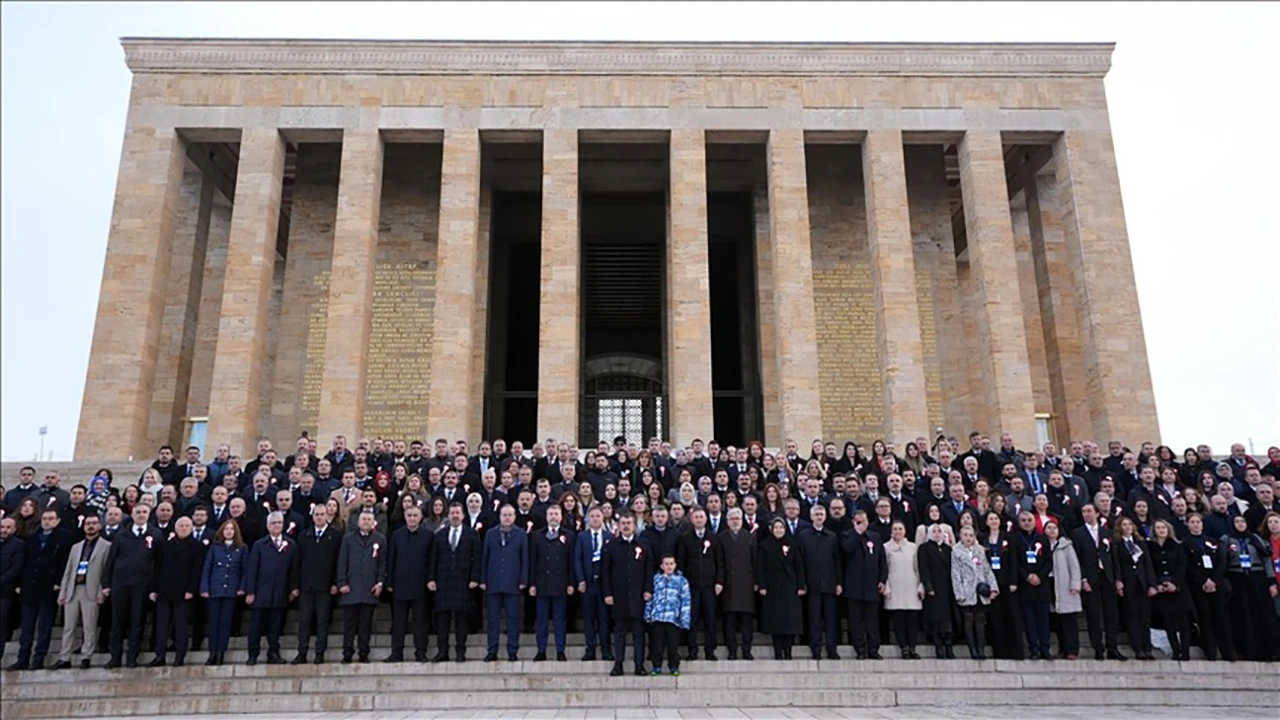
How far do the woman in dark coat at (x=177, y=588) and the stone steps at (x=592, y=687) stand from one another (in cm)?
26

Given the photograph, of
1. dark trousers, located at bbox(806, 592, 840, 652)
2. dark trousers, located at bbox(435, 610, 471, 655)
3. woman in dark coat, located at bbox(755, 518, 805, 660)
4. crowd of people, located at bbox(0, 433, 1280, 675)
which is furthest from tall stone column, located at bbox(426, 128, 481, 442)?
dark trousers, located at bbox(806, 592, 840, 652)

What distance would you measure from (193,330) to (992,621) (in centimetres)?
1837

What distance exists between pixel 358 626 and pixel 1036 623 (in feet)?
21.9

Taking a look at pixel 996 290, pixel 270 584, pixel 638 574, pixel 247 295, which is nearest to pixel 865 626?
pixel 638 574

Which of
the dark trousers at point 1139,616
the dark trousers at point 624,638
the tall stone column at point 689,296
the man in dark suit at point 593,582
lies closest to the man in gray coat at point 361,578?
the man in dark suit at point 593,582

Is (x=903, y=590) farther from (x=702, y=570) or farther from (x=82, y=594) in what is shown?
(x=82, y=594)

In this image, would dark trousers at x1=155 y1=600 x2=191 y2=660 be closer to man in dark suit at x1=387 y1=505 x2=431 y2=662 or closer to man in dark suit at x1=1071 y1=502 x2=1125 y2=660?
man in dark suit at x1=387 y1=505 x2=431 y2=662

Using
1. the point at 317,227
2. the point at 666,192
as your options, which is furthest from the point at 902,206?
the point at 317,227

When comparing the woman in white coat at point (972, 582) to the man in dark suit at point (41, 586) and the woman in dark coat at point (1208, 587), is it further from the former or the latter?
the man in dark suit at point (41, 586)

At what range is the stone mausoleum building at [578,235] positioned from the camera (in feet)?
60.1

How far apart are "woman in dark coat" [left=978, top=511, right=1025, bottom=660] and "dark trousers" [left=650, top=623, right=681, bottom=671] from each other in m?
3.22

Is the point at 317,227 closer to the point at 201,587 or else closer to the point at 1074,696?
the point at 201,587

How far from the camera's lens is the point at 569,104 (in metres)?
19.8

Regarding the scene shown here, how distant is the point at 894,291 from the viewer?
18.9m
